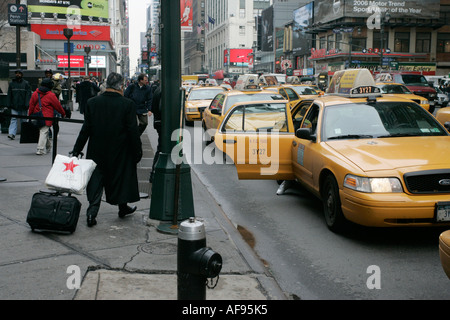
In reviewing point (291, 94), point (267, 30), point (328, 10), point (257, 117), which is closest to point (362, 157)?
point (257, 117)

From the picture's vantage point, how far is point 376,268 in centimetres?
521

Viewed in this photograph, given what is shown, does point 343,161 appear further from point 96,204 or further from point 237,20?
point 237,20

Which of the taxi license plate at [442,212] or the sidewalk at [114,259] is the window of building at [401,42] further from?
the taxi license plate at [442,212]

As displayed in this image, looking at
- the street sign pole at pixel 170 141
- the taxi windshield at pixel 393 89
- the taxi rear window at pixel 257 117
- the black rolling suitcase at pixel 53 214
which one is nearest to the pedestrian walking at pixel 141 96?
the taxi rear window at pixel 257 117

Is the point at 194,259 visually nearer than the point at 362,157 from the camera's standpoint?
Yes

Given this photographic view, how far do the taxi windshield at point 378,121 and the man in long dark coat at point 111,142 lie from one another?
8.62 ft

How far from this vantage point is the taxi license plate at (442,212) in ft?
17.9

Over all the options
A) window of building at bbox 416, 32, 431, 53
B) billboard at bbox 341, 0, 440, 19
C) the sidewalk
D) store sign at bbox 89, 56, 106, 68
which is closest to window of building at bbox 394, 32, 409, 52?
window of building at bbox 416, 32, 431, 53

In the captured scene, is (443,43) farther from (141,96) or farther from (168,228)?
(168,228)

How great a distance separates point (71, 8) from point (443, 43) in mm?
53244

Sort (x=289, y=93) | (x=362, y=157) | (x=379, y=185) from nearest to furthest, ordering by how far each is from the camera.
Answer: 1. (x=379, y=185)
2. (x=362, y=157)
3. (x=289, y=93)

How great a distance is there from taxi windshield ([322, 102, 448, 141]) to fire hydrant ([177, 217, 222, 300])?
4.08 m

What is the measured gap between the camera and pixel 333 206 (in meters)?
6.36

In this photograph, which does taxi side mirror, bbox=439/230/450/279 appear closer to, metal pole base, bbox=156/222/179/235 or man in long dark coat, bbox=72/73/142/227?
metal pole base, bbox=156/222/179/235
